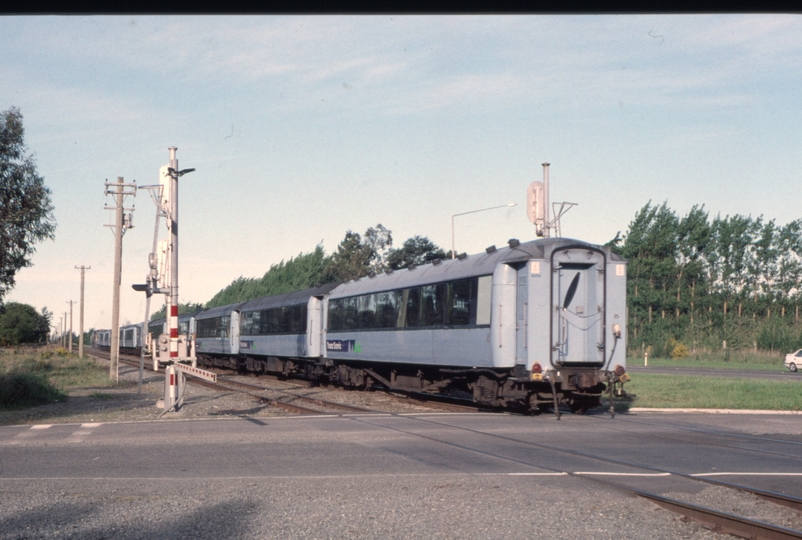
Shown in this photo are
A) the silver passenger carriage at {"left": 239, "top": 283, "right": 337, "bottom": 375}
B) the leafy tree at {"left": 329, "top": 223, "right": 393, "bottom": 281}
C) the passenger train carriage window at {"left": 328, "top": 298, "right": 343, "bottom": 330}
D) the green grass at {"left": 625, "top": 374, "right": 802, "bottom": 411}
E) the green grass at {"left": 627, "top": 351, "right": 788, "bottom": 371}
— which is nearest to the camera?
the green grass at {"left": 625, "top": 374, "right": 802, "bottom": 411}

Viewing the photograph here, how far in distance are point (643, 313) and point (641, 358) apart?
166 inches

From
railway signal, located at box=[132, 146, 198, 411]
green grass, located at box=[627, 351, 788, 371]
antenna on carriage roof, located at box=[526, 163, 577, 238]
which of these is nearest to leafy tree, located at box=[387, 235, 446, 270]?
green grass, located at box=[627, 351, 788, 371]

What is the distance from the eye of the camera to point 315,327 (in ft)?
94.2

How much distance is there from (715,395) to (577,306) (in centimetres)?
852

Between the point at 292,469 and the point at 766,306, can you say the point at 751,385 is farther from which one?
the point at 766,306

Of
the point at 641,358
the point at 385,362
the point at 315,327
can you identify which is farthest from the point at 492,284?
the point at 641,358

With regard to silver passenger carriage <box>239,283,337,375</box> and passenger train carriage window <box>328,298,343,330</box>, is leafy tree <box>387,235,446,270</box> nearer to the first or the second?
silver passenger carriage <box>239,283,337,375</box>

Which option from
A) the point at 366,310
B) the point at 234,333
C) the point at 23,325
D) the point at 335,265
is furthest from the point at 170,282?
the point at 23,325

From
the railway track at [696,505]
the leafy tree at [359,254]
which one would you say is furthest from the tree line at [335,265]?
the railway track at [696,505]

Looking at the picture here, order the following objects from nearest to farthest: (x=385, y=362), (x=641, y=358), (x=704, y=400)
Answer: (x=704, y=400) → (x=385, y=362) → (x=641, y=358)

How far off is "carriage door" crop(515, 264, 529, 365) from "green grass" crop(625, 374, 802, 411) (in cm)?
500

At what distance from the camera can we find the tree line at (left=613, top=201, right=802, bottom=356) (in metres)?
67.4

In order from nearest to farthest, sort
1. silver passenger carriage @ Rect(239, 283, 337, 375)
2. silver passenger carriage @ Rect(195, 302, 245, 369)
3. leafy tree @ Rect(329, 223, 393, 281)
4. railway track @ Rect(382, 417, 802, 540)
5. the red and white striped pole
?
1. railway track @ Rect(382, 417, 802, 540)
2. the red and white striped pole
3. silver passenger carriage @ Rect(239, 283, 337, 375)
4. silver passenger carriage @ Rect(195, 302, 245, 369)
5. leafy tree @ Rect(329, 223, 393, 281)

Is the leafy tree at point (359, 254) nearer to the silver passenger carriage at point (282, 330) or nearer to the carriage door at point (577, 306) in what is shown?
the silver passenger carriage at point (282, 330)
